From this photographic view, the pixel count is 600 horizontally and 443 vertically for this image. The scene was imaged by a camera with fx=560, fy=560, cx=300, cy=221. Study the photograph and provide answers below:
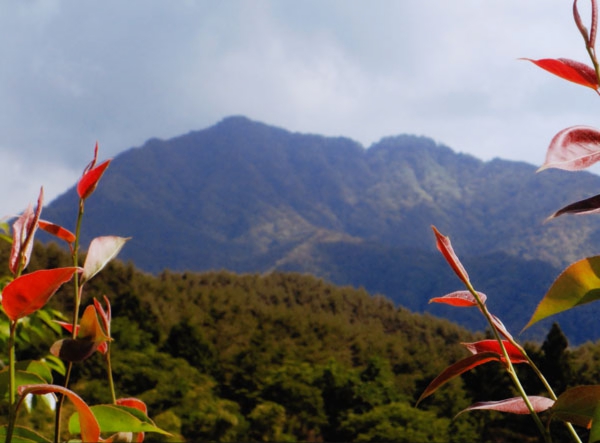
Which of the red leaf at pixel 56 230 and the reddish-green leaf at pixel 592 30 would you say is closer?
the reddish-green leaf at pixel 592 30

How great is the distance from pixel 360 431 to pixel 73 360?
219 inches

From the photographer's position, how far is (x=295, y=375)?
21.3 ft

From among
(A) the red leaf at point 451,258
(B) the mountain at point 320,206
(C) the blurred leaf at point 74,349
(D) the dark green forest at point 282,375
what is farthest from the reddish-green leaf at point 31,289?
(B) the mountain at point 320,206

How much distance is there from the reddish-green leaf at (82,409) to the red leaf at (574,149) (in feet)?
1.01

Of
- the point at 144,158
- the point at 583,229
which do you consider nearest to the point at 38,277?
the point at 583,229

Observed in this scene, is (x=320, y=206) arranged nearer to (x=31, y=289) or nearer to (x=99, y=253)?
(x=99, y=253)

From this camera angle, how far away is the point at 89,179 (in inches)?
17.3

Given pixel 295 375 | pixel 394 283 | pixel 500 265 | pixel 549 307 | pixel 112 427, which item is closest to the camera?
pixel 549 307

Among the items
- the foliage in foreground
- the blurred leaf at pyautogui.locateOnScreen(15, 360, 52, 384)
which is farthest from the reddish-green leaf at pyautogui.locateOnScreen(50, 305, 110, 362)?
the foliage in foreground

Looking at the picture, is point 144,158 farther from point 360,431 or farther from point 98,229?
point 360,431

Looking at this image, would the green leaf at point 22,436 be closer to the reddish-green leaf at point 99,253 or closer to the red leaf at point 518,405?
the reddish-green leaf at point 99,253

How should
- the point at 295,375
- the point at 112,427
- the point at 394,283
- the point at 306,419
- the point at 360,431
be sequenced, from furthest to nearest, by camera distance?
the point at 394,283, the point at 295,375, the point at 306,419, the point at 360,431, the point at 112,427

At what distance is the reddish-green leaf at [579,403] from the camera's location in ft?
1.16

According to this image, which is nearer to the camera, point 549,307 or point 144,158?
point 549,307
